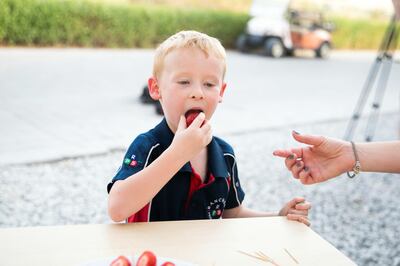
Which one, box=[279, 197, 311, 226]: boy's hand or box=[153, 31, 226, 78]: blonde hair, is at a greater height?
box=[153, 31, 226, 78]: blonde hair

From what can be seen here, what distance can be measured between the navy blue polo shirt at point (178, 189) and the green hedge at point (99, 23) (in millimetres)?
11413

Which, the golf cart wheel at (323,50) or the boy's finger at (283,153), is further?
the golf cart wheel at (323,50)

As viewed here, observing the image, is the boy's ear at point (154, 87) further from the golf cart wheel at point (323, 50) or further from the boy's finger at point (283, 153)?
the golf cart wheel at point (323, 50)

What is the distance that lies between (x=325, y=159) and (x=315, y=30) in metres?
15.6

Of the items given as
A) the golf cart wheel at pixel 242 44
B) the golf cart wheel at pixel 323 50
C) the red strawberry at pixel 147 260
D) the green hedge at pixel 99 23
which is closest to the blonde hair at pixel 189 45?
the red strawberry at pixel 147 260

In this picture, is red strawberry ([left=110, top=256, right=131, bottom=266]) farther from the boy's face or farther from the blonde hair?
the blonde hair

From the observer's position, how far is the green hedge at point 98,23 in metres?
12.0

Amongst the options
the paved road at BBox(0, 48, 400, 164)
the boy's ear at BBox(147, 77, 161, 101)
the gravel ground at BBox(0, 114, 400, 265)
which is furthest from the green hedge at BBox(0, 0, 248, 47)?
the boy's ear at BBox(147, 77, 161, 101)

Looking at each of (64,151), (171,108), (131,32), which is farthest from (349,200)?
(131,32)

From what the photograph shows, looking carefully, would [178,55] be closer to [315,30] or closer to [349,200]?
[349,200]

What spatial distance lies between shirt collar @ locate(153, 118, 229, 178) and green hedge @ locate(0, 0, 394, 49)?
11376mm

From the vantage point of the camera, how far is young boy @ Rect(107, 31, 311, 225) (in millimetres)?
1421

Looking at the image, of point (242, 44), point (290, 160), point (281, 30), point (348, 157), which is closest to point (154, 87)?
point (290, 160)

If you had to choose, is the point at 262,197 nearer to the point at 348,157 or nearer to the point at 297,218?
the point at 348,157
